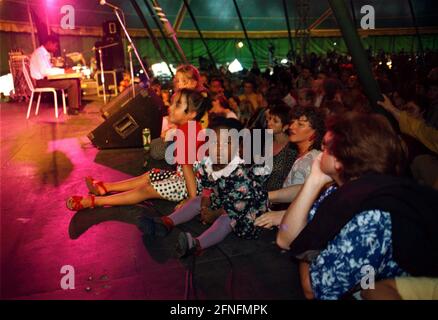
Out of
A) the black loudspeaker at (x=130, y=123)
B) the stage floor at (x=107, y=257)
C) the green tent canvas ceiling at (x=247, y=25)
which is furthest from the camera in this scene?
the green tent canvas ceiling at (x=247, y=25)

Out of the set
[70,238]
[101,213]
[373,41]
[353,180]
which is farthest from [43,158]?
[373,41]

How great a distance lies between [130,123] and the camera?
5.44 metres

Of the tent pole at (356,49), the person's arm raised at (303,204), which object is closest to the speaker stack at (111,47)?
the tent pole at (356,49)

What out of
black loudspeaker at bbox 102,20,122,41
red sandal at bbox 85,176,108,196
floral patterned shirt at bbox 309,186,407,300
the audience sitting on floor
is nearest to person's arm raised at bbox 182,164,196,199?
the audience sitting on floor

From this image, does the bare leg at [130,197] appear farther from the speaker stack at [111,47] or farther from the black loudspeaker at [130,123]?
the speaker stack at [111,47]

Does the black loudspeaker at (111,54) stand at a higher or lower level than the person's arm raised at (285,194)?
higher

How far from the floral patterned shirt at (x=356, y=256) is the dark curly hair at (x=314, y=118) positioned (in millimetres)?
1339

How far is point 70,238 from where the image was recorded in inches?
112

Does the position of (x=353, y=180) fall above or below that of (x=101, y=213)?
above

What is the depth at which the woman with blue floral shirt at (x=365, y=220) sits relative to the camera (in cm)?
147

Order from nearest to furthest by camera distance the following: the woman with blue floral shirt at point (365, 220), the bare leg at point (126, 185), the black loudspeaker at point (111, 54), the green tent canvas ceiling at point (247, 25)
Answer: the woman with blue floral shirt at point (365, 220) < the bare leg at point (126, 185) < the black loudspeaker at point (111, 54) < the green tent canvas ceiling at point (247, 25)

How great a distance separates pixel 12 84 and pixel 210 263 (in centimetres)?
1028

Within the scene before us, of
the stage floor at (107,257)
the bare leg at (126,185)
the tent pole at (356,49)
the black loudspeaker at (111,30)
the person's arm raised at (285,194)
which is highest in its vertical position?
the black loudspeaker at (111,30)
